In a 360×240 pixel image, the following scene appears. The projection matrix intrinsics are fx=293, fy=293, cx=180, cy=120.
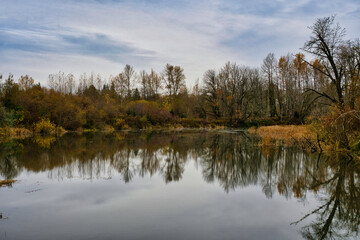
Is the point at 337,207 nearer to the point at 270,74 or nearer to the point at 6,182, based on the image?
the point at 6,182

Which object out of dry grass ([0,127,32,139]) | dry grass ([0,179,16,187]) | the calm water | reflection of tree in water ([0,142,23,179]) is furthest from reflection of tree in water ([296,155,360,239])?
dry grass ([0,127,32,139])

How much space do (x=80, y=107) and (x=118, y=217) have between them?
35.6 m

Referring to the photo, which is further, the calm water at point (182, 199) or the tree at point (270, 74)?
the tree at point (270, 74)

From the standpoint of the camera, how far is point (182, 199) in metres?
7.20

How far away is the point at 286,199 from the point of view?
286 inches

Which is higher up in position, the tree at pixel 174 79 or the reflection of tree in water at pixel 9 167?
the tree at pixel 174 79

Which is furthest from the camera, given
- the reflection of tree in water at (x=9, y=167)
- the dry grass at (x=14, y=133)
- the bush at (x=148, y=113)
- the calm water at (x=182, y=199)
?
the bush at (x=148, y=113)

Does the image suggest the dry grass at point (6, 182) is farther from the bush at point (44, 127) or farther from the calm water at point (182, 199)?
the bush at point (44, 127)

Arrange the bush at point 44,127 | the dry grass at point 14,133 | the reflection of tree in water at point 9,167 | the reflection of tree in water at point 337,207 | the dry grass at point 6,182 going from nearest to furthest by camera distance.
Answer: the reflection of tree in water at point 337,207 → the dry grass at point 6,182 → the reflection of tree in water at point 9,167 → the dry grass at point 14,133 → the bush at point 44,127

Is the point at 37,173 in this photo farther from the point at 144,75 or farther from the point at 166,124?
the point at 144,75

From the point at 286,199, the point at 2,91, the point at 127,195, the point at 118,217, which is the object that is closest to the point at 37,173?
the point at 127,195

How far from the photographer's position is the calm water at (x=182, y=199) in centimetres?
508

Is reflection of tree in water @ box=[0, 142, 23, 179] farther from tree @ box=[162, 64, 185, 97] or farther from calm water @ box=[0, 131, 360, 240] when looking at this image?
tree @ box=[162, 64, 185, 97]

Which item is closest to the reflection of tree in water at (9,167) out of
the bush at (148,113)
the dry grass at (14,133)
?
the dry grass at (14,133)
